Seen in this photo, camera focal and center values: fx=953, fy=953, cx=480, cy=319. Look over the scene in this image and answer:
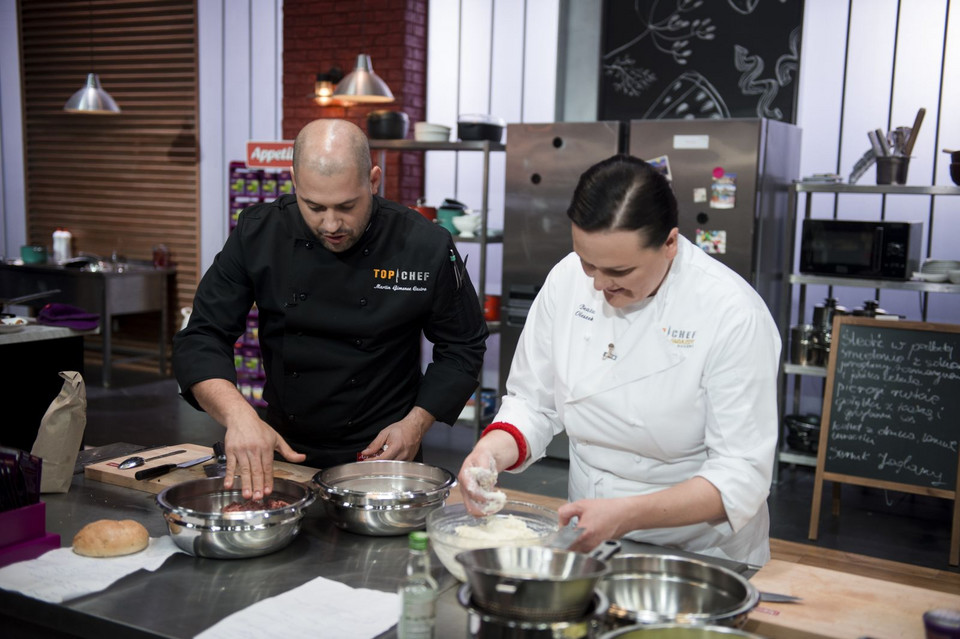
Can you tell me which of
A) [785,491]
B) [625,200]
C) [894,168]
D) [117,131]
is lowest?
[785,491]

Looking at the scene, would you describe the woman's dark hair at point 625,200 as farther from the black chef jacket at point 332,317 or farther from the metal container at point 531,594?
the black chef jacket at point 332,317

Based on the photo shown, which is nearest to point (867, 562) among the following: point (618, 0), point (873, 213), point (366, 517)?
point (873, 213)

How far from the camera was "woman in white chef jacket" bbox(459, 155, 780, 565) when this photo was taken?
1778 mm

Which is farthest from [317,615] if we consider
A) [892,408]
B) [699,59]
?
[699,59]

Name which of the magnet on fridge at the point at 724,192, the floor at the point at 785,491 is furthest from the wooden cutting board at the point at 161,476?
the magnet on fridge at the point at 724,192

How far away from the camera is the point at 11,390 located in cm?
467

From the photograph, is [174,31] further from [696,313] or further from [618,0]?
[696,313]

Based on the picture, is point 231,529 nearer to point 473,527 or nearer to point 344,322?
point 473,527

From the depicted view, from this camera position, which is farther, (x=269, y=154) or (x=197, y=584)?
(x=269, y=154)

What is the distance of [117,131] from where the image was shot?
27.3ft

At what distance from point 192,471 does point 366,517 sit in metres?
0.65

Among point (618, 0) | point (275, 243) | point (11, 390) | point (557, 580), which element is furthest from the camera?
point (618, 0)

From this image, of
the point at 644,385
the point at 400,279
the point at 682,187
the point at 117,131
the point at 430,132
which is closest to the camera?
the point at 644,385

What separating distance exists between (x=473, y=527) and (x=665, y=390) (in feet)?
1.60
